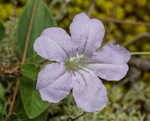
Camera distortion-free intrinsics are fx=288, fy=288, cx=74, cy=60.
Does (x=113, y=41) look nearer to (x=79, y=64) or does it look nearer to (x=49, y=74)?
(x=79, y=64)

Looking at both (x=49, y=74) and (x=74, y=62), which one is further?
(x=74, y=62)

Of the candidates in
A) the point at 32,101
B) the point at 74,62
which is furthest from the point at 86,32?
the point at 32,101

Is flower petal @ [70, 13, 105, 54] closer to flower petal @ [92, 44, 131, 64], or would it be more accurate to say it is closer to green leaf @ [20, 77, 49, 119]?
flower petal @ [92, 44, 131, 64]

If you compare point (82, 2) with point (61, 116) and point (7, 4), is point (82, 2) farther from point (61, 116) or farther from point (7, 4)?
point (61, 116)

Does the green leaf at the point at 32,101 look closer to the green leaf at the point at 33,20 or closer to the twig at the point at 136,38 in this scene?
the green leaf at the point at 33,20

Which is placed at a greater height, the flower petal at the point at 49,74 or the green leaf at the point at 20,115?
the flower petal at the point at 49,74

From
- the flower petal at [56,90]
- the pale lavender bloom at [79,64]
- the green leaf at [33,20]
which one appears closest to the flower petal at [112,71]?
the pale lavender bloom at [79,64]

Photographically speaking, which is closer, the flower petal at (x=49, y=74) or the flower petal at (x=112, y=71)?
the flower petal at (x=49, y=74)

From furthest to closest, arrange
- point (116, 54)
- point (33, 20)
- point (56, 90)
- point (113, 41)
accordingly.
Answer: point (113, 41) < point (33, 20) < point (116, 54) < point (56, 90)

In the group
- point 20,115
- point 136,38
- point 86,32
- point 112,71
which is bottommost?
point 136,38
